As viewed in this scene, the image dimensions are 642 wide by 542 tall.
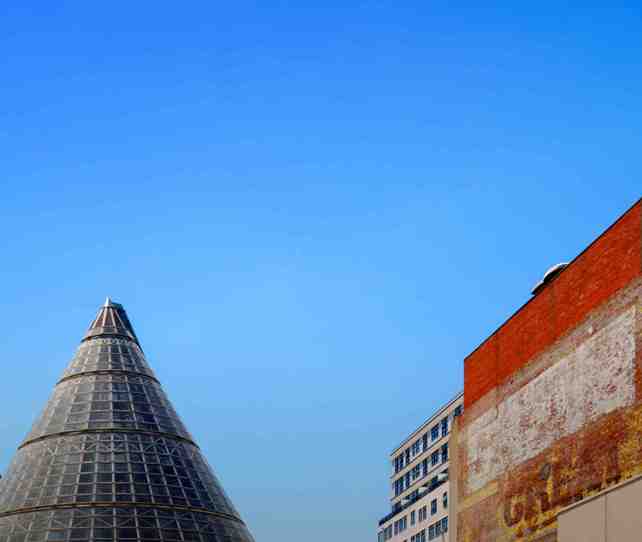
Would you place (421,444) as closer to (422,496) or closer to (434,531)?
(422,496)

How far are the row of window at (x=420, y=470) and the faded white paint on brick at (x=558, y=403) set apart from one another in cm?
4509

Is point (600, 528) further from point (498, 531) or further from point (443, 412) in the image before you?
point (443, 412)

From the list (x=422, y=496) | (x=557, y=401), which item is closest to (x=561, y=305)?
(x=557, y=401)

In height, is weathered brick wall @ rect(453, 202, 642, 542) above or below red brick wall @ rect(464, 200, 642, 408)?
below

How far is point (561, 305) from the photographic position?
111ft

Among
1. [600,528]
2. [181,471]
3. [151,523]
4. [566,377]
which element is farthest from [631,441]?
[181,471]

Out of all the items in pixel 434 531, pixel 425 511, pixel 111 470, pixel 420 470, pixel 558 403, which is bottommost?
pixel 558 403

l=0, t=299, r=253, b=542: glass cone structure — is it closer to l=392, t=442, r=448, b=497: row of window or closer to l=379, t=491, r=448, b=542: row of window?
l=379, t=491, r=448, b=542: row of window

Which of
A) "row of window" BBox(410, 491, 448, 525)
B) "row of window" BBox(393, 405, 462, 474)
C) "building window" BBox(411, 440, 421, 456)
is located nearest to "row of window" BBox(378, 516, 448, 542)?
Answer: "row of window" BBox(410, 491, 448, 525)

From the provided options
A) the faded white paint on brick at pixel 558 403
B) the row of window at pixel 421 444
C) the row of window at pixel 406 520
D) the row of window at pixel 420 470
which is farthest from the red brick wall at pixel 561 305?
the row of window at pixel 420 470

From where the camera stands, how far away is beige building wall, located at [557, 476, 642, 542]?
972 inches

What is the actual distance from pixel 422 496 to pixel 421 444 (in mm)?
5758

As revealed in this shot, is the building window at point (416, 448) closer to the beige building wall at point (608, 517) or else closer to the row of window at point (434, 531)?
the row of window at point (434, 531)

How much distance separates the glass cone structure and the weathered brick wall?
34.5 metres
